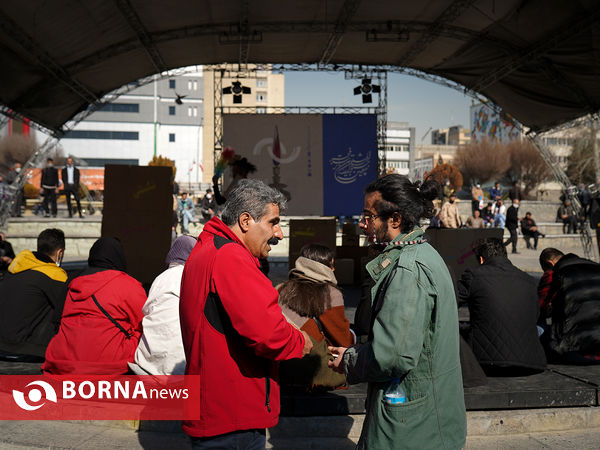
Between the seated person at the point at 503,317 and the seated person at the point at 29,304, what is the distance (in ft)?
11.7

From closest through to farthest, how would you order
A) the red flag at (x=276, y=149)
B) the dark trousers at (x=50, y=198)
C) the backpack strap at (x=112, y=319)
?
the backpack strap at (x=112, y=319), the red flag at (x=276, y=149), the dark trousers at (x=50, y=198)

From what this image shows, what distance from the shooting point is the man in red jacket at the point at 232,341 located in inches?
92.0

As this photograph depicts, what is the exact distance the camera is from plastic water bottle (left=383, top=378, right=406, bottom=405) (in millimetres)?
2312

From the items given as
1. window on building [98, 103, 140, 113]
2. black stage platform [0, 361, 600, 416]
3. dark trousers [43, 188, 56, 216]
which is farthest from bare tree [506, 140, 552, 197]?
black stage platform [0, 361, 600, 416]

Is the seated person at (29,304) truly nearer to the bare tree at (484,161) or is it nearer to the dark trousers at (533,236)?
the dark trousers at (533,236)

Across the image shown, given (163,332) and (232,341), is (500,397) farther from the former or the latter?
(232,341)

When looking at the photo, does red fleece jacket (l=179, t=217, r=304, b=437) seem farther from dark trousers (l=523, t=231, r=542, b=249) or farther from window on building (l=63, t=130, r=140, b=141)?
window on building (l=63, t=130, r=140, b=141)

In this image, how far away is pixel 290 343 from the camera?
2.43m

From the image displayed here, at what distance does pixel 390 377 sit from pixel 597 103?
11.6 metres

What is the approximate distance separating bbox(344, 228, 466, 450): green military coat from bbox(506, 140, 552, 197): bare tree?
54.4 m

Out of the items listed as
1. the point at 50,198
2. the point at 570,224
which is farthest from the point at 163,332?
the point at 570,224

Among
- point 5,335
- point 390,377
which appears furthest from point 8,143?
point 390,377

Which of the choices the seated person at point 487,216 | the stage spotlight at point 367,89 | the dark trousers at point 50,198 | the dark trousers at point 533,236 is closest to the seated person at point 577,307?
the stage spotlight at point 367,89

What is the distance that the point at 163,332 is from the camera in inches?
172
